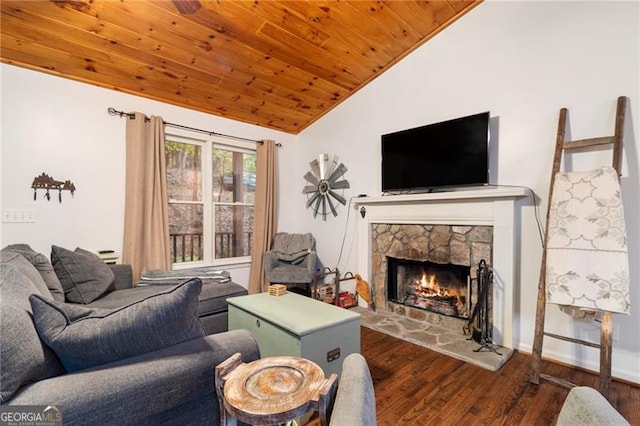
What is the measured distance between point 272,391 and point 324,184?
3370mm

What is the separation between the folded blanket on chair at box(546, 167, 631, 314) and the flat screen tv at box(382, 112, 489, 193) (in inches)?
27.2

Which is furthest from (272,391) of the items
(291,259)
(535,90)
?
(291,259)

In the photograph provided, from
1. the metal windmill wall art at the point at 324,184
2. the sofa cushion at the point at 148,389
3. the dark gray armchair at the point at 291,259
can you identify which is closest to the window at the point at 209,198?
the dark gray armchair at the point at 291,259

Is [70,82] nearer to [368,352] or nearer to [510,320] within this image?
[368,352]

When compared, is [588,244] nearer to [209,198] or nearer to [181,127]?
[209,198]

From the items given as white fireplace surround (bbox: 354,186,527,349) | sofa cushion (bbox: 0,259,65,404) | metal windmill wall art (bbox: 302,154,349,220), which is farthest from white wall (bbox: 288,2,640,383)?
sofa cushion (bbox: 0,259,65,404)

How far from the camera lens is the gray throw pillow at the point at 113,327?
0.93 metres

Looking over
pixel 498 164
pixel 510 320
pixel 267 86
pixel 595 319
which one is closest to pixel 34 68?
pixel 267 86

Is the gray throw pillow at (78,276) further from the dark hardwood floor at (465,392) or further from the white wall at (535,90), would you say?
the white wall at (535,90)

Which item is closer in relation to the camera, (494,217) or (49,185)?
(494,217)

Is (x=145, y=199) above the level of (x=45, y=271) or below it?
above

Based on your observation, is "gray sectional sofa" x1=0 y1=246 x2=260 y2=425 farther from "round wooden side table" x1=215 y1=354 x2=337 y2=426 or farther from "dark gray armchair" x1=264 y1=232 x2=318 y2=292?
"dark gray armchair" x1=264 y1=232 x2=318 y2=292

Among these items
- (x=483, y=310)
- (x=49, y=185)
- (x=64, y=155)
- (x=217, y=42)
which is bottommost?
(x=483, y=310)

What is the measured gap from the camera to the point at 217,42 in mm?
2721
